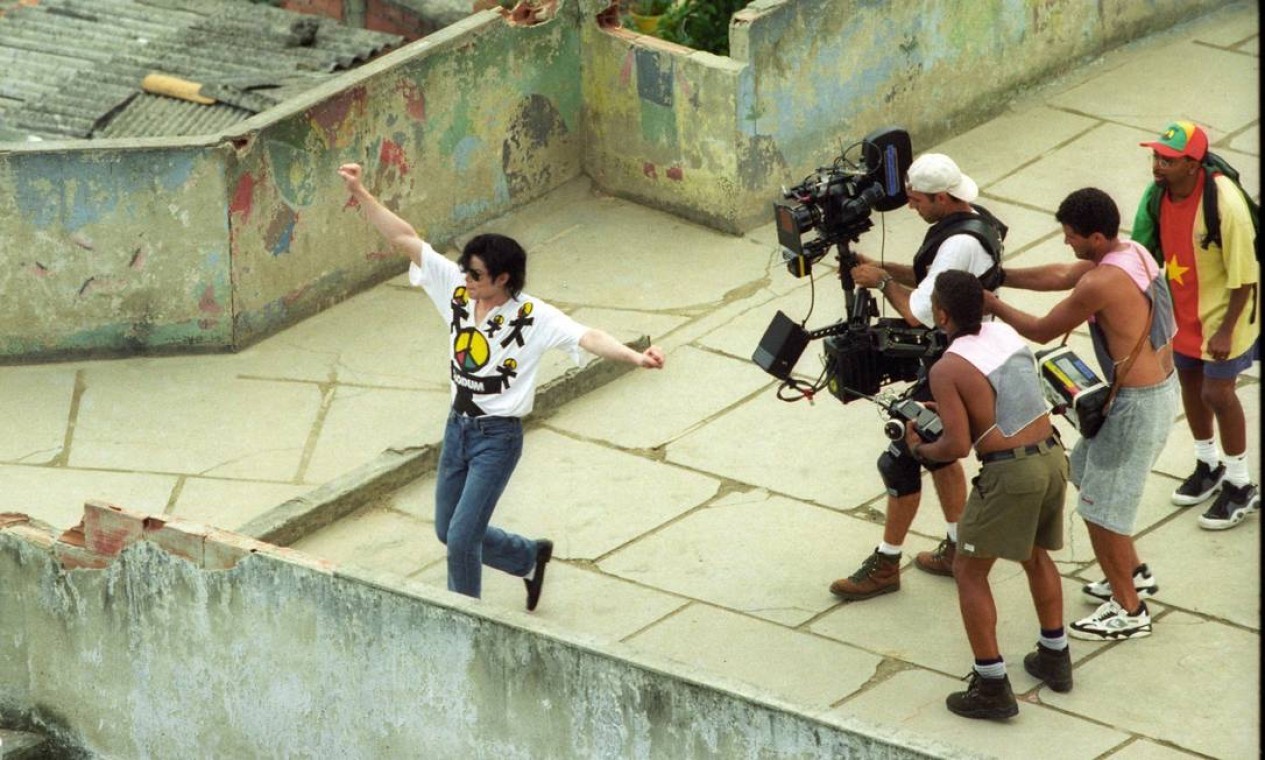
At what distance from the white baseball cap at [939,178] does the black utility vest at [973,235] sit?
8 centimetres

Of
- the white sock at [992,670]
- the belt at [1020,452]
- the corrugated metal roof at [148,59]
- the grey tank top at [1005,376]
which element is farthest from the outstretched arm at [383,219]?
the corrugated metal roof at [148,59]

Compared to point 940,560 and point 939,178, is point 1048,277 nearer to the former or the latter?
point 939,178

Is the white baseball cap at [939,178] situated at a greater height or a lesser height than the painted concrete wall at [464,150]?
greater

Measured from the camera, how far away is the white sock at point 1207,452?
976 centimetres

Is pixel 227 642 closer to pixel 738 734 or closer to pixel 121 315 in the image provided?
pixel 738 734

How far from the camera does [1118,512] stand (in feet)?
28.5

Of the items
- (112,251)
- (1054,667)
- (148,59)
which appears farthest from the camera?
(148,59)

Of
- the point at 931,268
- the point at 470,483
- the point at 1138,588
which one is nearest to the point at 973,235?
the point at 931,268

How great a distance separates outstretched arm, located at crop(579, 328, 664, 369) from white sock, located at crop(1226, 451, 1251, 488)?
8.30 feet

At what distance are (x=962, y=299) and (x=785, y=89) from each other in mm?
4519

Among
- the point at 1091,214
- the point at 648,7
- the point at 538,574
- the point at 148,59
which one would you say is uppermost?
the point at 1091,214

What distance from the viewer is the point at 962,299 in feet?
26.7

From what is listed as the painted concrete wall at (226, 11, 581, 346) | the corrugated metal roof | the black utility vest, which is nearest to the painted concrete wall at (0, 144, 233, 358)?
the painted concrete wall at (226, 11, 581, 346)

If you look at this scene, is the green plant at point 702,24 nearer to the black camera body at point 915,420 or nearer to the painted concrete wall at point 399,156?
the painted concrete wall at point 399,156
